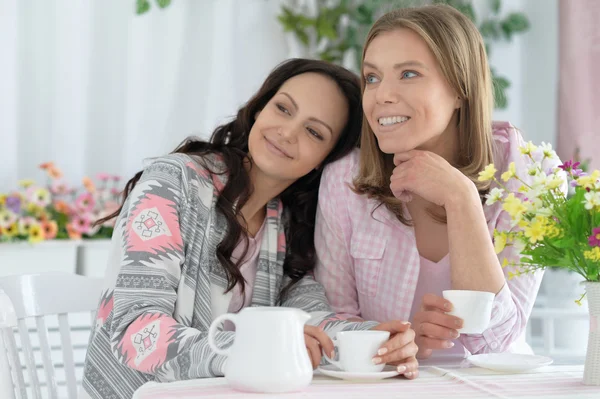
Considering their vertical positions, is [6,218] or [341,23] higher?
[341,23]

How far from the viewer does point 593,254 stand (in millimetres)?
1077

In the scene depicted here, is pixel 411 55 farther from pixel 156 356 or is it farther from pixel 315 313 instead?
pixel 156 356

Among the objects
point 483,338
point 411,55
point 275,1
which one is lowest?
point 483,338

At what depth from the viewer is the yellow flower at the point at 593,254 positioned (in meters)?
1.07

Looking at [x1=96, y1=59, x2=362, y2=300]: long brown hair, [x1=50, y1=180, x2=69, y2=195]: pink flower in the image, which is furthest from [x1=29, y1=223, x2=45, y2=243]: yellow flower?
[x1=96, y1=59, x2=362, y2=300]: long brown hair

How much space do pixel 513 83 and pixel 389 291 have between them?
1.94m

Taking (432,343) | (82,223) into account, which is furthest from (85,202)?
(432,343)

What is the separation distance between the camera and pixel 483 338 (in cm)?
155

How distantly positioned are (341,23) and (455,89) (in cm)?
163

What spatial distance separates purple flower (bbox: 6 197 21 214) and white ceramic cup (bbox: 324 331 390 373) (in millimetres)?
1758

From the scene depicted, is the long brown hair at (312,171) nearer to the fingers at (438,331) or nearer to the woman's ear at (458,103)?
the woman's ear at (458,103)

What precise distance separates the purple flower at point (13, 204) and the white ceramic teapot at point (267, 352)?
1790mm

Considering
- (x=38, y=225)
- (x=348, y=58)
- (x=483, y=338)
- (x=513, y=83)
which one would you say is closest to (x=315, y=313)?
(x=483, y=338)

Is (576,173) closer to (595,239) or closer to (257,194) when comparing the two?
(595,239)
